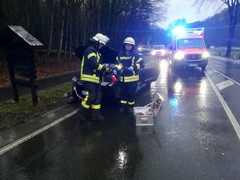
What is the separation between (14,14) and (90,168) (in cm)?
1151

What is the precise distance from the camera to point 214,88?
948cm

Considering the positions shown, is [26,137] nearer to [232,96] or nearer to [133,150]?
[133,150]

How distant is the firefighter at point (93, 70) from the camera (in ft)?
16.6

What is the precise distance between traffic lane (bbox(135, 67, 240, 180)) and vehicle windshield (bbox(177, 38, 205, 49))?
975 cm

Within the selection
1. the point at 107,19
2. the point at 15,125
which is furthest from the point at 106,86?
the point at 107,19

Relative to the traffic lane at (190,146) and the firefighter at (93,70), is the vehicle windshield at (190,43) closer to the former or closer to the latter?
the traffic lane at (190,146)

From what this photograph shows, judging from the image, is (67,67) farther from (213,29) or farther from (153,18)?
(213,29)

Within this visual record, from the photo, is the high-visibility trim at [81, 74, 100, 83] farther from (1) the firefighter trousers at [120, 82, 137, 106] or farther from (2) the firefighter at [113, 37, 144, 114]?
(1) the firefighter trousers at [120, 82, 137, 106]

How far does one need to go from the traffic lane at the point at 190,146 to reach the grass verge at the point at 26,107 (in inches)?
122

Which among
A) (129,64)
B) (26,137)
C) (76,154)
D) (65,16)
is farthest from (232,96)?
(65,16)

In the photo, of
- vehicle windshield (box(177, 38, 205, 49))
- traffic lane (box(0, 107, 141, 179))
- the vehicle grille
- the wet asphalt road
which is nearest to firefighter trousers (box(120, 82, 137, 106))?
the wet asphalt road

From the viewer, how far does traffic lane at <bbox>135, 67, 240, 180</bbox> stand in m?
3.25

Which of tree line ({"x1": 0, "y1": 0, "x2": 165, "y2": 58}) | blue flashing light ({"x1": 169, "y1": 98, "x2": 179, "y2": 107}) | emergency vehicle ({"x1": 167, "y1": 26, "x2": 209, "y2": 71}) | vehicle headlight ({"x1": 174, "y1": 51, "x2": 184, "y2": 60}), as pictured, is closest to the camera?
blue flashing light ({"x1": 169, "y1": 98, "x2": 179, "y2": 107})

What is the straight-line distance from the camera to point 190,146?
13.4ft
